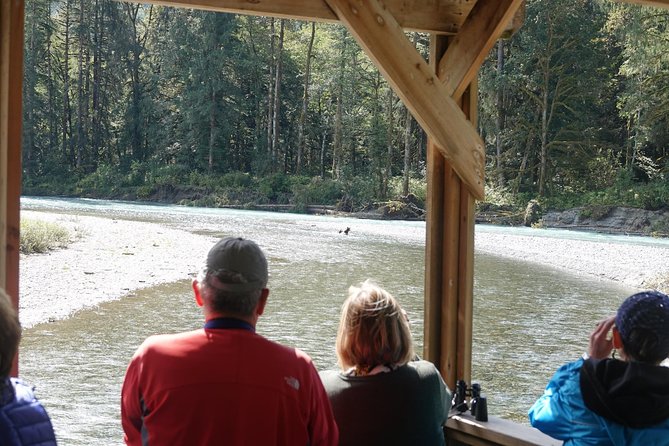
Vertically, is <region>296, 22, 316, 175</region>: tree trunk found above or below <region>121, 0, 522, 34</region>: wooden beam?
above

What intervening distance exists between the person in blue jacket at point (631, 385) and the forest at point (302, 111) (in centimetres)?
2281

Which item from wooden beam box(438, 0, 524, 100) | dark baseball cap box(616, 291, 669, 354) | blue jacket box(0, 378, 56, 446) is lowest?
blue jacket box(0, 378, 56, 446)

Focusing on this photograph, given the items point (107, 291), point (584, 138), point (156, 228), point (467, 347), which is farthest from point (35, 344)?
point (584, 138)

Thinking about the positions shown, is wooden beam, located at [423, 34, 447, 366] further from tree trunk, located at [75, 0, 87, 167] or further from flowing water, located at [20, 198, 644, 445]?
tree trunk, located at [75, 0, 87, 167]

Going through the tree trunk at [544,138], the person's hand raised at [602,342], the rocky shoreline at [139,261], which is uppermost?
the tree trunk at [544,138]

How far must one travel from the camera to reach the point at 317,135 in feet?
137

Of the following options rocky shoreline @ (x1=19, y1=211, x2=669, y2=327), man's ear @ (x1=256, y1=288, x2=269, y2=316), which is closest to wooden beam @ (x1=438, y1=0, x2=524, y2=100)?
man's ear @ (x1=256, y1=288, x2=269, y2=316)

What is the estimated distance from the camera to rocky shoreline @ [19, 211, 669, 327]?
11531 mm

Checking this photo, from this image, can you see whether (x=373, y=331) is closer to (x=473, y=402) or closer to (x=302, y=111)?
(x=473, y=402)

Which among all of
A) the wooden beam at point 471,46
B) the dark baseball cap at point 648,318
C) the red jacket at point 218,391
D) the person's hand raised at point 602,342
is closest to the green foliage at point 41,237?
the wooden beam at point 471,46

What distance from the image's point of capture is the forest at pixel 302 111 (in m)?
30.1

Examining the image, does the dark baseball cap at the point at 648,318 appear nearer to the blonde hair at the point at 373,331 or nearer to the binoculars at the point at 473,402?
the blonde hair at the point at 373,331

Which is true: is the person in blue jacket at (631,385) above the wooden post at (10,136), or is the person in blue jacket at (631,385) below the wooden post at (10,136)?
below

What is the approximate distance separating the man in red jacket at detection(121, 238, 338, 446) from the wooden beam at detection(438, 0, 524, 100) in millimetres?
2186
